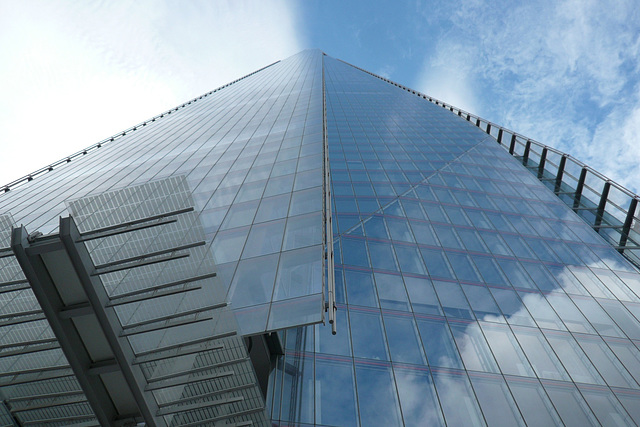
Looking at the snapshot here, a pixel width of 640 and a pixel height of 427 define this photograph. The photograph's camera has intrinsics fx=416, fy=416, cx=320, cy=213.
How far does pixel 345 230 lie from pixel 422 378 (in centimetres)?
1034

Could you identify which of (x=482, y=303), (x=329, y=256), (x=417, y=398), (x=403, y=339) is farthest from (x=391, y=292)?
(x=329, y=256)

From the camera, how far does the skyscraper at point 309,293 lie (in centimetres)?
806

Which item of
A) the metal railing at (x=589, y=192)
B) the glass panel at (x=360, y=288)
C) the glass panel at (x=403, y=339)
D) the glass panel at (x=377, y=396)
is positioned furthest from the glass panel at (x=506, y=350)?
the metal railing at (x=589, y=192)

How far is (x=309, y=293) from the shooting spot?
35.4ft

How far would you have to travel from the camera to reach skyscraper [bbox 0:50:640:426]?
26.5 ft

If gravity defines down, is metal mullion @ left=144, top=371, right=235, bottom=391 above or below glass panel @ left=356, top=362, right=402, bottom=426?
above

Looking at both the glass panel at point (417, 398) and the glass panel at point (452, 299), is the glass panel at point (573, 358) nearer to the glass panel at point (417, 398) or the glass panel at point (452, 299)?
the glass panel at point (452, 299)

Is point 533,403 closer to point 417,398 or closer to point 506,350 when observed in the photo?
point 506,350

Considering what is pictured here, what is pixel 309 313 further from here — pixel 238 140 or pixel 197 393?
pixel 238 140

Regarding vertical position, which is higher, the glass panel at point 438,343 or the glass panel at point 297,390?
the glass panel at point 297,390

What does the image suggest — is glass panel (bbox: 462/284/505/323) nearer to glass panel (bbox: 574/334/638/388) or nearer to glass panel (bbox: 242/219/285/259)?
glass panel (bbox: 574/334/638/388)

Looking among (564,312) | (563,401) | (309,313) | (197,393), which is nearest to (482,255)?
(564,312)

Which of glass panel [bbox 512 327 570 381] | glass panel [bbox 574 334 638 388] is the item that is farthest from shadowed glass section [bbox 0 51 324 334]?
glass panel [bbox 574 334 638 388]

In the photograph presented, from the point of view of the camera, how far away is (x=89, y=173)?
1321 inches
